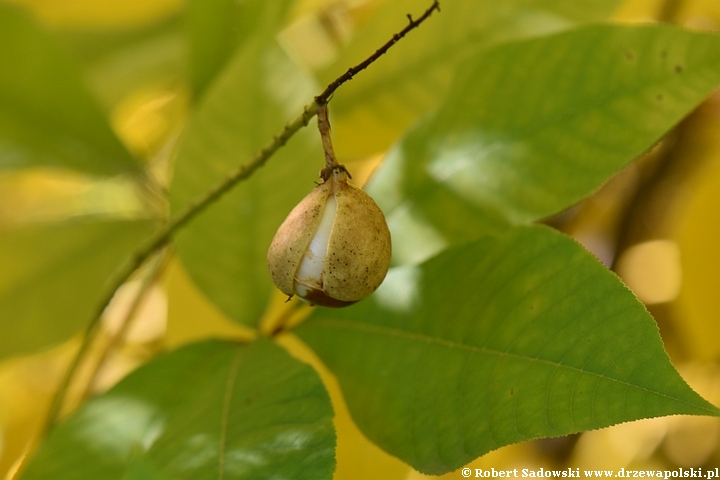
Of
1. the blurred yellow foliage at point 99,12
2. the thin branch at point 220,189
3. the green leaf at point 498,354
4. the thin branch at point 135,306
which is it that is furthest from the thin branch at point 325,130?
the blurred yellow foliage at point 99,12

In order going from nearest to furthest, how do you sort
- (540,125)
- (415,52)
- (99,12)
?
(540,125) < (415,52) < (99,12)

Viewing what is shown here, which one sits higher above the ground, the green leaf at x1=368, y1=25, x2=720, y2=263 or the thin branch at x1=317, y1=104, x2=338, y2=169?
the green leaf at x1=368, y1=25, x2=720, y2=263

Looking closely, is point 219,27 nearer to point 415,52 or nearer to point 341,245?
point 415,52

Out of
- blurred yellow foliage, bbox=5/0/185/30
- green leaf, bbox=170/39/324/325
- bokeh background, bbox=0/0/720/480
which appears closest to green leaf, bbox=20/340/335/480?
green leaf, bbox=170/39/324/325

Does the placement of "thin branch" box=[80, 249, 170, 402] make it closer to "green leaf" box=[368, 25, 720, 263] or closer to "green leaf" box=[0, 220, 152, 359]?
"green leaf" box=[0, 220, 152, 359]

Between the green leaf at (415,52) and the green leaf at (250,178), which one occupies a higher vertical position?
the green leaf at (415,52)

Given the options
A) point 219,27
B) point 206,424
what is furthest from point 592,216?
point 206,424

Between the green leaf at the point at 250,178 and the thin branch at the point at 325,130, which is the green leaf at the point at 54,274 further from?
the thin branch at the point at 325,130
